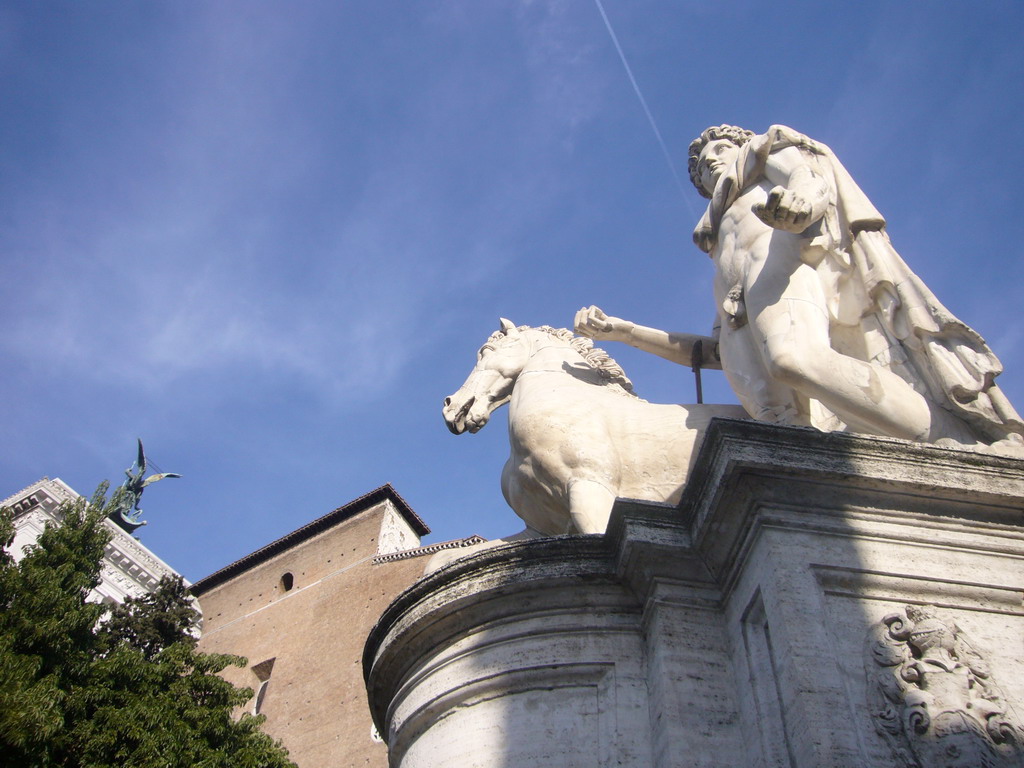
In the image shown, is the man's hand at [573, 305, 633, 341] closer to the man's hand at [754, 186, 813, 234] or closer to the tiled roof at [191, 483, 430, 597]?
the man's hand at [754, 186, 813, 234]

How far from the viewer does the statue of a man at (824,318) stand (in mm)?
4668

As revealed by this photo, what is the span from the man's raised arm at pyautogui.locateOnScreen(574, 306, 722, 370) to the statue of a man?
0.02m

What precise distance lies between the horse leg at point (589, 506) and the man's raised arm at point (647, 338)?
1563mm

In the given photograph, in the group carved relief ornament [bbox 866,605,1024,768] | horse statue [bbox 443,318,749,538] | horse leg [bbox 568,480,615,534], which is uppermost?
horse statue [bbox 443,318,749,538]

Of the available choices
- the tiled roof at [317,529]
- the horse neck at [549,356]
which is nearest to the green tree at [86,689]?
the horse neck at [549,356]

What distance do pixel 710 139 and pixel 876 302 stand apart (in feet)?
6.49

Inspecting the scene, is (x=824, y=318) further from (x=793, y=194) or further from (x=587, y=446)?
(x=587, y=446)

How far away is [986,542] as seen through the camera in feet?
12.3

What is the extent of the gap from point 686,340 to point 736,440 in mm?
2761

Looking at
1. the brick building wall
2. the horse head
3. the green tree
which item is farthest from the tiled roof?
the horse head

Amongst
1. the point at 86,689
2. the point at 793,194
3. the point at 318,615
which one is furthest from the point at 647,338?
the point at 318,615

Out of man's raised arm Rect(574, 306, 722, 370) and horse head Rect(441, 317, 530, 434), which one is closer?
man's raised arm Rect(574, 306, 722, 370)

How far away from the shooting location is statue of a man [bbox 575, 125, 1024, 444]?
15.3ft

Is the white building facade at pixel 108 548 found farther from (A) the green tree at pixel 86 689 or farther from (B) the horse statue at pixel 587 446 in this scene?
(B) the horse statue at pixel 587 446
